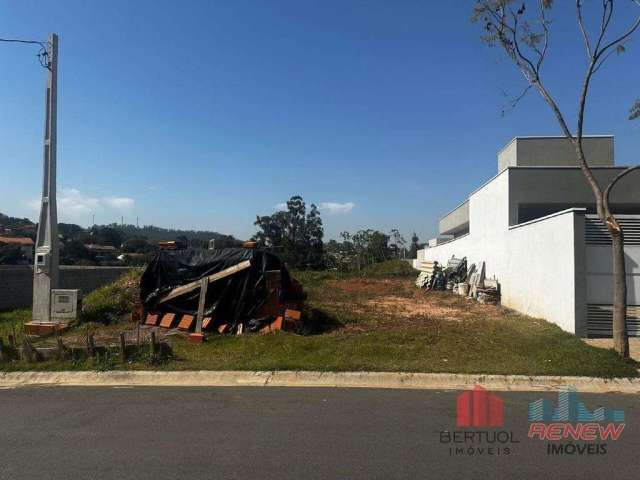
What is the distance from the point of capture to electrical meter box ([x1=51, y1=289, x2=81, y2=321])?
1227 cm

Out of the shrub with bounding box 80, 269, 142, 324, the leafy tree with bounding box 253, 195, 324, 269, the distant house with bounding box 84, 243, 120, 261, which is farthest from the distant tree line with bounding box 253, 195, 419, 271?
the shrub with bounding box 80, 269, 142, 324

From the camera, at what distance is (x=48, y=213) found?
12.3 metres

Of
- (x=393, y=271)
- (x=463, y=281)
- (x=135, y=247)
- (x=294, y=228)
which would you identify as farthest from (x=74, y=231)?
(x=463, y=281)

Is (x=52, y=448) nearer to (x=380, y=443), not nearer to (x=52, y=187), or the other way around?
(x=380, y=443)

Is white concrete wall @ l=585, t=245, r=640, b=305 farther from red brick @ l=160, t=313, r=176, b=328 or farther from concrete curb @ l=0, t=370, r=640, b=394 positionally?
red brick @ l=160, t=313, r=176, b=328

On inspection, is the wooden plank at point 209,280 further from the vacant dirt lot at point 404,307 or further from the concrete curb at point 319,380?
the concrete curb at point 319,380

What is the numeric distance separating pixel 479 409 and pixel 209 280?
7.63m

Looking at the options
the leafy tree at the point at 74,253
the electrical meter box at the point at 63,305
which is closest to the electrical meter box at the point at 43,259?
the electrical meter box at the point at 63,305

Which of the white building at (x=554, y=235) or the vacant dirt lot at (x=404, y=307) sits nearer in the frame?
the white building at (x=554, y=235)

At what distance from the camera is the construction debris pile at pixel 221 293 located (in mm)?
11562

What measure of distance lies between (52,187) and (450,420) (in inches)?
434

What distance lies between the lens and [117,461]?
439 centimetres

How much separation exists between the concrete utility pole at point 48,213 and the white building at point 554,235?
12.3 meters

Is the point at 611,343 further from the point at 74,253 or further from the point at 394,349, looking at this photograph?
the point at 74,253
